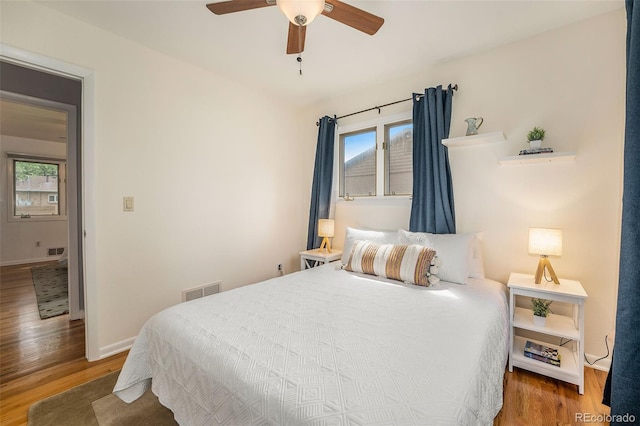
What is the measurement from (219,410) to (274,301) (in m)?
0.70

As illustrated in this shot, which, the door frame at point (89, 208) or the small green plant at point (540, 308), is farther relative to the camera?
the door frame at point (89, 208)

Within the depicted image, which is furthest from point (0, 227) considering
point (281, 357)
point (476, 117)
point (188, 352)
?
point (476, 117)

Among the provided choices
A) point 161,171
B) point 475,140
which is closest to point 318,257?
point 161,171

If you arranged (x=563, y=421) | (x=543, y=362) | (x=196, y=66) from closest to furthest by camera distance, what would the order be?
(x=563, y=421) → (x=543, y=362) → (x=196, y=66)

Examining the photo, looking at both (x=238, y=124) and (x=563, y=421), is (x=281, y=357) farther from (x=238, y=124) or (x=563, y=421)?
(x=238, y=124)

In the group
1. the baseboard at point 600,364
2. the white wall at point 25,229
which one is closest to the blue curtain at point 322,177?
the baseboard at point 600,364

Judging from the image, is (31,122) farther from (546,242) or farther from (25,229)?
(546,242)

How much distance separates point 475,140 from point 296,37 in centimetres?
168

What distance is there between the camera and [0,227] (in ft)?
16.4

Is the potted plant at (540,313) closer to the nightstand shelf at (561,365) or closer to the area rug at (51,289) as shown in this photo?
the nightstand shelf at (561,365)

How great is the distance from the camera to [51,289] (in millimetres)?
3783

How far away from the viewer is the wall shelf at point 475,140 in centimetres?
219

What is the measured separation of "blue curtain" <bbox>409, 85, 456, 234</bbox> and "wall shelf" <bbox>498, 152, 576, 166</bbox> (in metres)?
0.46

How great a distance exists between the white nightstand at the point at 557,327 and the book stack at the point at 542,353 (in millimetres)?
26
